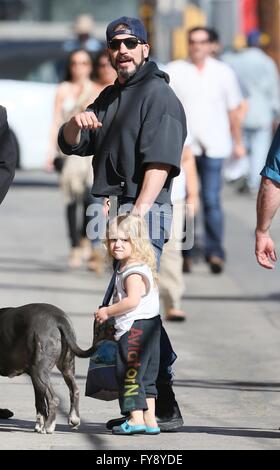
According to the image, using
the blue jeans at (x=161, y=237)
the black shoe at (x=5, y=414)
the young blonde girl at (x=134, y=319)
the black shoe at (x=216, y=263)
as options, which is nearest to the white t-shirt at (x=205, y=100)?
the black shoe at (x=216, y=263)

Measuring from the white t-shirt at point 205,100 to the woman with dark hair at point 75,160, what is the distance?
0.72m

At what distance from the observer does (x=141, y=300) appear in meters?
6.97

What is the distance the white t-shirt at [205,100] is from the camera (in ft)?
42.5

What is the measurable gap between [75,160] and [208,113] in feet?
3.88

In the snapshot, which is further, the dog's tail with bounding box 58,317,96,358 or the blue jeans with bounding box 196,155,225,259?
the blue jeans with bounding box 196,155,225,259

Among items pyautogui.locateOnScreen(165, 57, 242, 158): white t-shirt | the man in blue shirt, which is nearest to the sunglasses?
the man in blue shirt

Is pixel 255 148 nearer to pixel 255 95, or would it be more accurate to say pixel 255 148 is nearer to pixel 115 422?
pixel 255 95

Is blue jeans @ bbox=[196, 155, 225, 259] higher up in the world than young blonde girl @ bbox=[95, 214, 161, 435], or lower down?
lower down

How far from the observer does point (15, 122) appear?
21.1 metres

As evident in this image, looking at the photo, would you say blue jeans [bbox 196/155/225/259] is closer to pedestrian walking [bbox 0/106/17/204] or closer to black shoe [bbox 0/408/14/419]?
pedestrian walking [bbox 0/106/17/204]

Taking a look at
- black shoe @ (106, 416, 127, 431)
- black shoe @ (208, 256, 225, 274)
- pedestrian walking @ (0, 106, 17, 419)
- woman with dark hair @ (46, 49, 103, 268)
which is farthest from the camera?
woman with dark hair @ (46, 49, 103, 268)

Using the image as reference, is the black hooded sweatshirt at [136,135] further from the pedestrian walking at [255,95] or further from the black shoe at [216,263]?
the pedestrian walking at [255,95]

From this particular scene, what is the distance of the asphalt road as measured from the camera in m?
6.92

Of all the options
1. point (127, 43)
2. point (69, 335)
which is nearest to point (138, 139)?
point (127, 43)
